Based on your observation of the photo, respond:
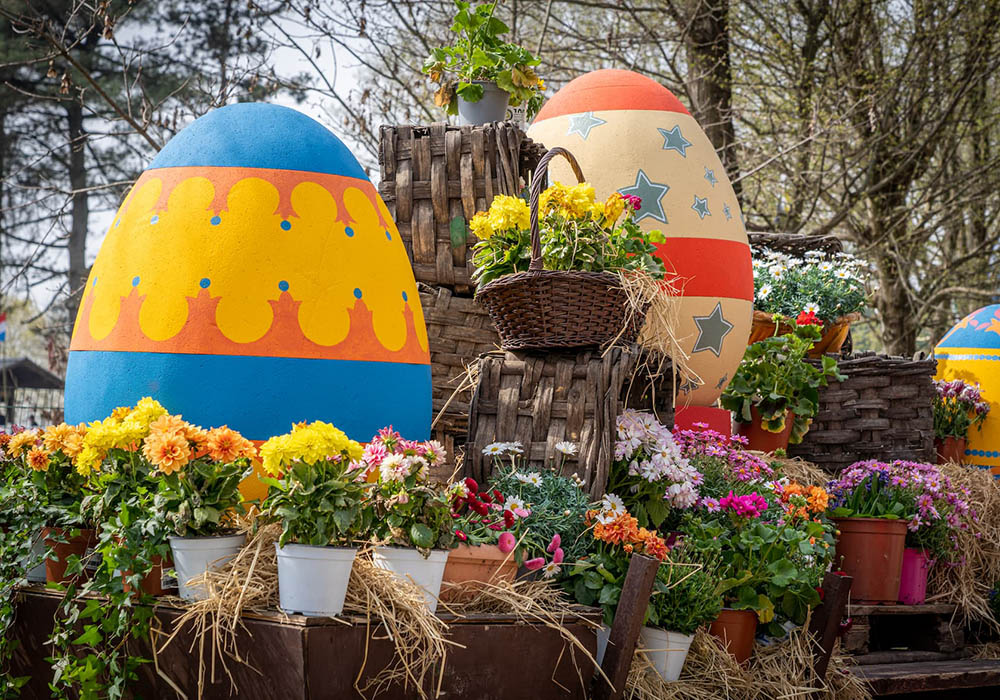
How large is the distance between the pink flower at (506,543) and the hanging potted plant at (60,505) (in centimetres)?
121

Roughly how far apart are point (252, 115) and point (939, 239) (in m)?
11.8

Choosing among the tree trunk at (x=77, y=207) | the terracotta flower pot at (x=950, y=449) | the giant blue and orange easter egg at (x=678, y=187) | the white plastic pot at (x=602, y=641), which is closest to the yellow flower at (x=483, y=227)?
the giant blue and orange easter egg at (x=678, y=187)

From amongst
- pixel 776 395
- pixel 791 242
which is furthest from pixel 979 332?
pixel 776 395

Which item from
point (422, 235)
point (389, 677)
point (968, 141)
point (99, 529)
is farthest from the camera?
point (968, 141)

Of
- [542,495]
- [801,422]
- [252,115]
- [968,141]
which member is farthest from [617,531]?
[968,141]

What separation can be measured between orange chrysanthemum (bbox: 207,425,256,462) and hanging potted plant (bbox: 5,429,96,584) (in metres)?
0.49

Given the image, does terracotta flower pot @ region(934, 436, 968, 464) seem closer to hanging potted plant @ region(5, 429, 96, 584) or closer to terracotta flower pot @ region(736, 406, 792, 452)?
terracotta flower pot @ region(736, 406, 792, 452)

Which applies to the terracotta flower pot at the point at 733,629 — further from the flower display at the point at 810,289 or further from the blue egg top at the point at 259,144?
the flower display at the point at 810,289

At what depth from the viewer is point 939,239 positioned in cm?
1353

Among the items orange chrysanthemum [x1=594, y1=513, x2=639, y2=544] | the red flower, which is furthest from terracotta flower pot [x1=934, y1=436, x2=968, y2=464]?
orange chrysanthemum [x1=594, y1=513, x2=639, y2=544]

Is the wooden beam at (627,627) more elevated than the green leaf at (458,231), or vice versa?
the green leaf at (458,231)

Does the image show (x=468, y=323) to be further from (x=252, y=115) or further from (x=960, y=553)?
(x=960, y=553)

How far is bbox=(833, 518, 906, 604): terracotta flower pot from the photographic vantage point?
4.76m

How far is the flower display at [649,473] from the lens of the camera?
375 centimetres
